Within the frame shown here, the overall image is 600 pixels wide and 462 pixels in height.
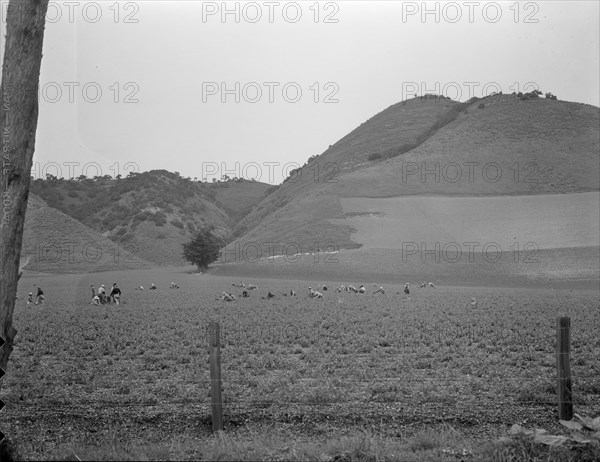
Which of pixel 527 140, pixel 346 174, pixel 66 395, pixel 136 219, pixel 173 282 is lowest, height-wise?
pixel 66 395

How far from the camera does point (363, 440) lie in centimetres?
598

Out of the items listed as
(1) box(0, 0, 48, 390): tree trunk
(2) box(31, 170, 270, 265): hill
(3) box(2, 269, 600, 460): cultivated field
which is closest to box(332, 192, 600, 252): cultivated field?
(3) box(2, 269, 600, 460): cultivated field

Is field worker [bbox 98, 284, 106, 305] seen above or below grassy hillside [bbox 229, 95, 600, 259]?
below

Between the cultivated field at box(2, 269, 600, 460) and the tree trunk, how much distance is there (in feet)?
7.19

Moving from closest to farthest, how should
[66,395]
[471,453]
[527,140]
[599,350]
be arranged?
1. [471,453]
2. [66,395]
3. [599,350]
4. [527,140]

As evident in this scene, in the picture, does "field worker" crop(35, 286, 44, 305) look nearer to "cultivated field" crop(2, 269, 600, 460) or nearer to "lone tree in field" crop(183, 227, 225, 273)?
"cultivated field" crop(2, 269, 600, 460)

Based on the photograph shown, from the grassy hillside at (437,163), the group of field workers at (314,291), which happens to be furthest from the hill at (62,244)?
the group of field workers at (314,291)

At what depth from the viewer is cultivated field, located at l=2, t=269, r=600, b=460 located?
665 centimetres

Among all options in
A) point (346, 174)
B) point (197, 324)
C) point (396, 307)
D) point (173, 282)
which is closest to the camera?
point (197, 324)

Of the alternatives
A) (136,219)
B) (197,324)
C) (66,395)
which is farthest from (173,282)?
(66,395)

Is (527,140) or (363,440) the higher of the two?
(527,140)

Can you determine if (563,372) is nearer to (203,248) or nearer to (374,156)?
(203,248)

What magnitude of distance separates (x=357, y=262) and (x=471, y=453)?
22542 millimetres

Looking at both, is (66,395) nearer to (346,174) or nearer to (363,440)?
(363,440)
